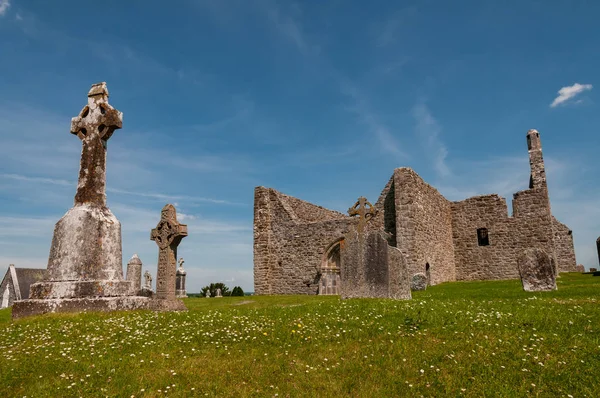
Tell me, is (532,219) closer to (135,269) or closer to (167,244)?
(167,244)

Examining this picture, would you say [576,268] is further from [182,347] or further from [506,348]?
[182,347]

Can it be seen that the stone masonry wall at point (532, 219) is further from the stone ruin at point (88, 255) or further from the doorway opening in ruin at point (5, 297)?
the doorway opening in ruin at point (5, 297)

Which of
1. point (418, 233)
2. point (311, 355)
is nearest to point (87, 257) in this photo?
point (311, 355)

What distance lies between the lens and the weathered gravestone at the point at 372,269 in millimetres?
11991

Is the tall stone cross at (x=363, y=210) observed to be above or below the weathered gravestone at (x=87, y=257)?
above

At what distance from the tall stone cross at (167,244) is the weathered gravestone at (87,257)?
385 cm

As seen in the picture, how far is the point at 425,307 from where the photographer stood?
28.9ft

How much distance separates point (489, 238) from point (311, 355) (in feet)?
76.6

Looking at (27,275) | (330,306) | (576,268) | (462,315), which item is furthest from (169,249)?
(27,275)

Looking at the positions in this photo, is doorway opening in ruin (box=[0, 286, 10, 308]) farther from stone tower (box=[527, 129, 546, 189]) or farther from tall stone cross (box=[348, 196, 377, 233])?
stone tower (box=[527, 129, 546, 189])

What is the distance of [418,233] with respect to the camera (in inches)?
838

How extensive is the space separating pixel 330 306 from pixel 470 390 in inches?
206

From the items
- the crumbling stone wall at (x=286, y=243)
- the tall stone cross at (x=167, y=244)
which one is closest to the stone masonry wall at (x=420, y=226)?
the crumbling stone wall at (x=286, y=243)

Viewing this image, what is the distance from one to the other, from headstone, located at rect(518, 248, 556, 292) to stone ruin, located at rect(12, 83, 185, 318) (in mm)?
10895
